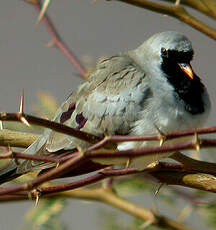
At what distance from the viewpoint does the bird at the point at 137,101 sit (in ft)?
6.82

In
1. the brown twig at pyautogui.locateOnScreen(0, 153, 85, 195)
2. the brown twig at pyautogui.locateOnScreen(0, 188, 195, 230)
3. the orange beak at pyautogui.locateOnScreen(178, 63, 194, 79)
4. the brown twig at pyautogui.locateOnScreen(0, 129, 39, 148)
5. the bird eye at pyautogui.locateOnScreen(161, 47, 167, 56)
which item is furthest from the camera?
the bird eye at pyautogui.locateOnScreen(161, 47, 167, 56)

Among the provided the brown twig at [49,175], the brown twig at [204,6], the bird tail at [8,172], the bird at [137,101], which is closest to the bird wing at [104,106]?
the bird at [137,101]

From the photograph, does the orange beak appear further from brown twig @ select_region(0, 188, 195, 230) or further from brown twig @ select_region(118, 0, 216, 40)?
brown twig @ select_region(0, 188, 195, 230)

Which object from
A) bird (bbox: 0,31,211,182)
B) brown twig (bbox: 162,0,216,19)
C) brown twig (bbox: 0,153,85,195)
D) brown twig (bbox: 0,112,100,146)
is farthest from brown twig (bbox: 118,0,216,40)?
brown twig (bbox: 0,153,85,195)

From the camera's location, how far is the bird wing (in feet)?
6.91

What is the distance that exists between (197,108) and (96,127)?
455 millimetres

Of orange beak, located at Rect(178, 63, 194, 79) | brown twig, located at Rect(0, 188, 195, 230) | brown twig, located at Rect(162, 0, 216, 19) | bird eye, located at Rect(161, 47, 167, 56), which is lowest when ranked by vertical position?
brown twig, located at Rect(0, 188, 195, 230)

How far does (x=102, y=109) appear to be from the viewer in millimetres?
2135

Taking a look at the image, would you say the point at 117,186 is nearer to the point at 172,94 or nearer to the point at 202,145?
the point at 172,94

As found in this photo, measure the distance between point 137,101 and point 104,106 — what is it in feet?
0.49

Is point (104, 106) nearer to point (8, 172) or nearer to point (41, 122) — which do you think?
point (8, 172)

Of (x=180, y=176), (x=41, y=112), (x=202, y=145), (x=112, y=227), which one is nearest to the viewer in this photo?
(x=202, y=145)

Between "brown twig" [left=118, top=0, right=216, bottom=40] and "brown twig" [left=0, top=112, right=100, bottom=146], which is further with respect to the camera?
"brown twig" [left=118, top=0, right=216, bottom=40]

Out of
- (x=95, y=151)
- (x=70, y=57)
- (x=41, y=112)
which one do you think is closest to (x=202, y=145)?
(x=95, y=151)
